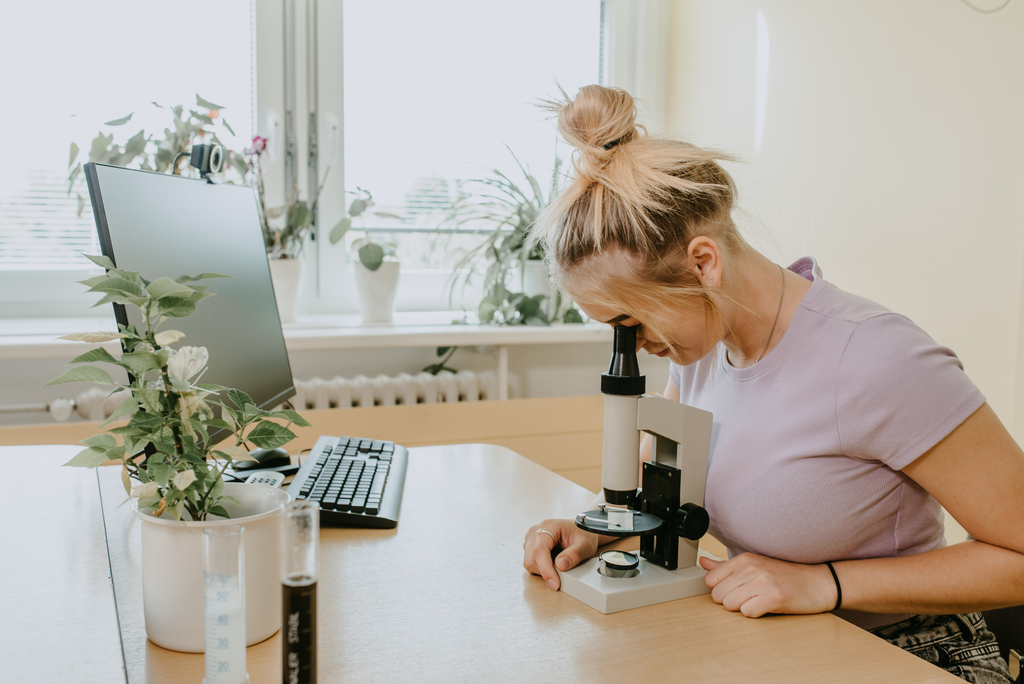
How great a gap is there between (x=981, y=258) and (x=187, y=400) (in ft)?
5.21

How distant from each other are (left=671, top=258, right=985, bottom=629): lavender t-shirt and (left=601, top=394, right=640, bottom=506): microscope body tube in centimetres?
20

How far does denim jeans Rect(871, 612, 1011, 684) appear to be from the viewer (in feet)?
3.11

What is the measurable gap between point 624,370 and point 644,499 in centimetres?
19

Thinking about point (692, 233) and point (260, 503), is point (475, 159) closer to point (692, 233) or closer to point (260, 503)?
point (692, 233)

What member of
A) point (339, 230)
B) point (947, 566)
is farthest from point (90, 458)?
point (339, 230)

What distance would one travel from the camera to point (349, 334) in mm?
1989

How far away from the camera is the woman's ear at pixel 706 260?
947mm

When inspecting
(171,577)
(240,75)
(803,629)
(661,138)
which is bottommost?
(803,629)

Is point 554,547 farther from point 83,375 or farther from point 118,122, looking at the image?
point 118,122

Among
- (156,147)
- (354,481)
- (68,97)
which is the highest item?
(68,97)

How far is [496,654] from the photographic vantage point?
74 centimetres

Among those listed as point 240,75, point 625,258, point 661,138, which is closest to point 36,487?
point 625,258

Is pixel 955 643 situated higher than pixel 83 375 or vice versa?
pixel 83 375

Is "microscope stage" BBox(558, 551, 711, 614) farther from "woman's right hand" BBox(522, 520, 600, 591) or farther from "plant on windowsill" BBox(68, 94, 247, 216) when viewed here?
"plant on windowsill" BBox(68, 94, 247, 216)
